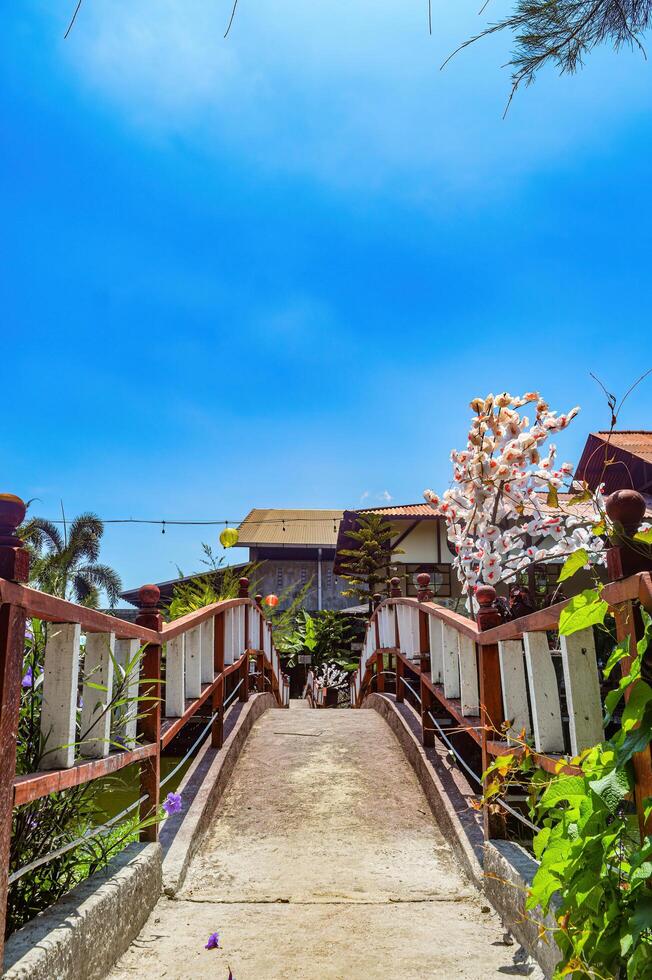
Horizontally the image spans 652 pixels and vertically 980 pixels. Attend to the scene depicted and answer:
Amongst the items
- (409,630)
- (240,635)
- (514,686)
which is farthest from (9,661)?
(240,635)

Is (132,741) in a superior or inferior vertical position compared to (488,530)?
inferior

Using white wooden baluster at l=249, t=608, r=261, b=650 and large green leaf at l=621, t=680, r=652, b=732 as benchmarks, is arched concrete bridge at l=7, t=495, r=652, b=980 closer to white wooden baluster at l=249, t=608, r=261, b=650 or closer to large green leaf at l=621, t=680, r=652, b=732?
large green leaf at l=621, t=680, r=652, b=732

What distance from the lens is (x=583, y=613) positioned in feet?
5.66

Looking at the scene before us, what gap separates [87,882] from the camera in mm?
2367

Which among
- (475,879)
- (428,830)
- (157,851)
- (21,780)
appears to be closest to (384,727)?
(428,830)

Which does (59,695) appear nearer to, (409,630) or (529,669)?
Result: (529,669)

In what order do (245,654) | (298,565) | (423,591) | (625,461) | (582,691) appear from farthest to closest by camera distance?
(298,565) → (625,461) → (245,654) → (423,591) → (582,691)

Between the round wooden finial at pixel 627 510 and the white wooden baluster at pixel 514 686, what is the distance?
1351mm

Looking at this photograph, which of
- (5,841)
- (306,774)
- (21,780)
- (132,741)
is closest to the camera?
(5,841)

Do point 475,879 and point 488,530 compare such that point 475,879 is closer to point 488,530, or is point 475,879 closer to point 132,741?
point 132,741

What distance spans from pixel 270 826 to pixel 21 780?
2.57 meters

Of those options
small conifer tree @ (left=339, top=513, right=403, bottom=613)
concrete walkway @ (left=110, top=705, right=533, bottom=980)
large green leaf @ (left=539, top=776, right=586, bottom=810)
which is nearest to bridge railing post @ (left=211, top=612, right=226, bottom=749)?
concrete walkway @ (left=110, top=705, right=533, bottom=980)

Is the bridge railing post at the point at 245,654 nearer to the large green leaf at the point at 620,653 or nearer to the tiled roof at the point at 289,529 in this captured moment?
the large green leaf at the point at 620,653

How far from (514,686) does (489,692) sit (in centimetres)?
20
